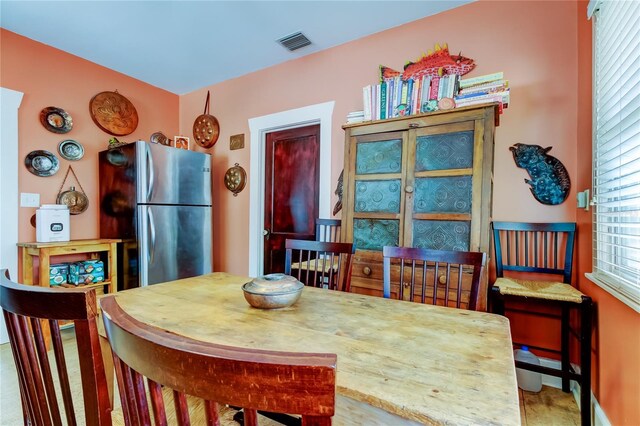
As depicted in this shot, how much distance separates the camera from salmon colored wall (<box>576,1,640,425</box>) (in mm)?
1198

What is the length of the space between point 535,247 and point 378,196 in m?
1.12

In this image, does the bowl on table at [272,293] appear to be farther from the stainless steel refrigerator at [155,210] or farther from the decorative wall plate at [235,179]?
the decorative wall plate at [235,179]

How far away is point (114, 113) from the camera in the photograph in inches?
128

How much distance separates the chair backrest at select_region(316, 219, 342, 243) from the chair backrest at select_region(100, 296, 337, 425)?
227cm

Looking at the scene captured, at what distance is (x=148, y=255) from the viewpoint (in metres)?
2.85

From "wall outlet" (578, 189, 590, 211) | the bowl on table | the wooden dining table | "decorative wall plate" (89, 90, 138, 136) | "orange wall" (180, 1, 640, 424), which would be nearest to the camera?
the wooden dining table

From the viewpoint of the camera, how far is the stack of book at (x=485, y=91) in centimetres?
196

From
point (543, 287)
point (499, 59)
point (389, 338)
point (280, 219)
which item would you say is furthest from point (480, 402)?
point (280, 219)

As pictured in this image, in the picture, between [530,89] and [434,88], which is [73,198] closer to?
[434,88]

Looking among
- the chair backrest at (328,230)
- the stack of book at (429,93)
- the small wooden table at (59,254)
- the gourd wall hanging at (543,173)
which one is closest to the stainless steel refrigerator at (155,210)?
the small wooden table at (59,254)

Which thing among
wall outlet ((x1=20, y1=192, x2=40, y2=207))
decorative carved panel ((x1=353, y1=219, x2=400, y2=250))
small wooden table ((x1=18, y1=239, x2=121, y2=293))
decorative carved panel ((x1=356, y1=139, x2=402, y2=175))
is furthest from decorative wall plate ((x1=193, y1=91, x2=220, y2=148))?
decorative carved panel ((x1=353, y1=219, x2=400, y2=250))

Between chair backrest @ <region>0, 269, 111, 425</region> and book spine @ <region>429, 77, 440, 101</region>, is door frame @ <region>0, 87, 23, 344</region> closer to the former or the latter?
chair backrest @ <region>0, 269, 111, 425</region>

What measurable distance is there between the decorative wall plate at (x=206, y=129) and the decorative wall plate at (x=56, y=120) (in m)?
1.26

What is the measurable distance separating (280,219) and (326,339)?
98.4 inches
